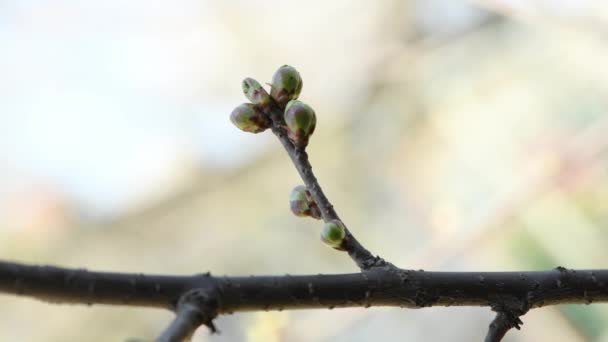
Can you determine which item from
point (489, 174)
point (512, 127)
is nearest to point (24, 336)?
point (489, 174)

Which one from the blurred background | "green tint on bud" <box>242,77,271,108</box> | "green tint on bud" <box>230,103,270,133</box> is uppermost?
the blurred background

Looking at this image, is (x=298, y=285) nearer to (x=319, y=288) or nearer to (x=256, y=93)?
(x=319, y=288)

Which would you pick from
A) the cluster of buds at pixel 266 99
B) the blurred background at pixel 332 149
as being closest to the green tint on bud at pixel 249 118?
the cluster of buds at pixel 266 99

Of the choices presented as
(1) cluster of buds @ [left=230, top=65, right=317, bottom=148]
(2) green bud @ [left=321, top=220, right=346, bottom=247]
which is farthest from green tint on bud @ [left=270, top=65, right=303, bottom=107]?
(2) green bud @ [left=321, top=220, right=346, bottom=247]

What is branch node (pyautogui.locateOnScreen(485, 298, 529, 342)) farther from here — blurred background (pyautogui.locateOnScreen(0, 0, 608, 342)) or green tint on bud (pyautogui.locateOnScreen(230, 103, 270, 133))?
blurred background (pyautogui.locateOnScreen(0, 0, 608, 342))

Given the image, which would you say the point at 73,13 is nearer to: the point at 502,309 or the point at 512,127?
the point at 512,127

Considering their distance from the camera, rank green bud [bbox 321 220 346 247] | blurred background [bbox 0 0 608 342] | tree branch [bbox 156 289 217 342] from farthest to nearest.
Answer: blurred background [bbox 0 0 608 342], green bud [bbox 321 220 346 247], tree branch [bbox 156 289 217 342]
